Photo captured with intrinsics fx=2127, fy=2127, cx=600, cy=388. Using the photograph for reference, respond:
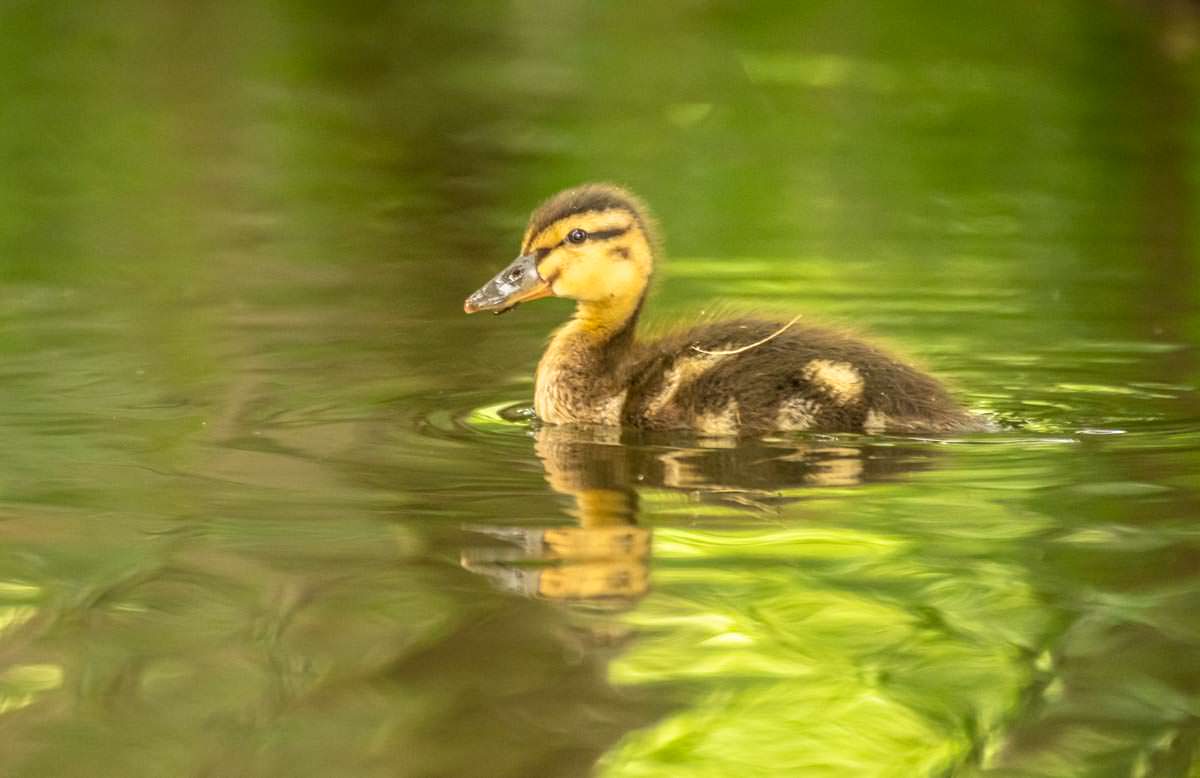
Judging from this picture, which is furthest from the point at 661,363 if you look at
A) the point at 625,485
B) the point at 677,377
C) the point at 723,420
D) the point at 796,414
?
the point at 625,485

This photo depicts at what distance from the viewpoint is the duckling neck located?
5.40 meters

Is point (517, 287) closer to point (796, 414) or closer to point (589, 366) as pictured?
point (589, 366)

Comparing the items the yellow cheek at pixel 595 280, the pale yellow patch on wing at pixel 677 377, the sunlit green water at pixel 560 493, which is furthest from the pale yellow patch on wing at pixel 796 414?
the yellow cheek at pixel 595 280

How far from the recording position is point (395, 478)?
4691 millimetres

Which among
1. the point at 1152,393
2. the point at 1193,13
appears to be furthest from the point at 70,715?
the point at 1193,13

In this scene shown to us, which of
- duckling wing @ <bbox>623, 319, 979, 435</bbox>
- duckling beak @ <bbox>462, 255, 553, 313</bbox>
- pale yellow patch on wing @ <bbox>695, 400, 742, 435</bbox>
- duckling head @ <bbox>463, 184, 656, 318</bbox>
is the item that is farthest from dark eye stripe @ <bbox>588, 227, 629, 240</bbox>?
pale yellow patch on wing @ <bbox>695, 400, 742, 435</bbox>

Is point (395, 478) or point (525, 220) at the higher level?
point (525, 220)

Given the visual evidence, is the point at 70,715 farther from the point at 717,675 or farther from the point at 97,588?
the point at 717,675

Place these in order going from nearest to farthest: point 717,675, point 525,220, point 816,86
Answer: point 717,675 < point 525,220 < point 816,86

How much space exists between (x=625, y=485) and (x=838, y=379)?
2.41 ft

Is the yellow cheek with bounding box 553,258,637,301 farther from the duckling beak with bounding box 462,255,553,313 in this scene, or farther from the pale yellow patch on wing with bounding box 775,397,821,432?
the pale yellow patch on wing with bounding box 775,397,821,432

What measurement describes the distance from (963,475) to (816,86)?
33.2 feet

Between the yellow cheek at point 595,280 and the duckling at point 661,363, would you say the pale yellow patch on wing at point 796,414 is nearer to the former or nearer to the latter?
the duckling at point 661,363

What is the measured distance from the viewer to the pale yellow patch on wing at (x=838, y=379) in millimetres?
5113
